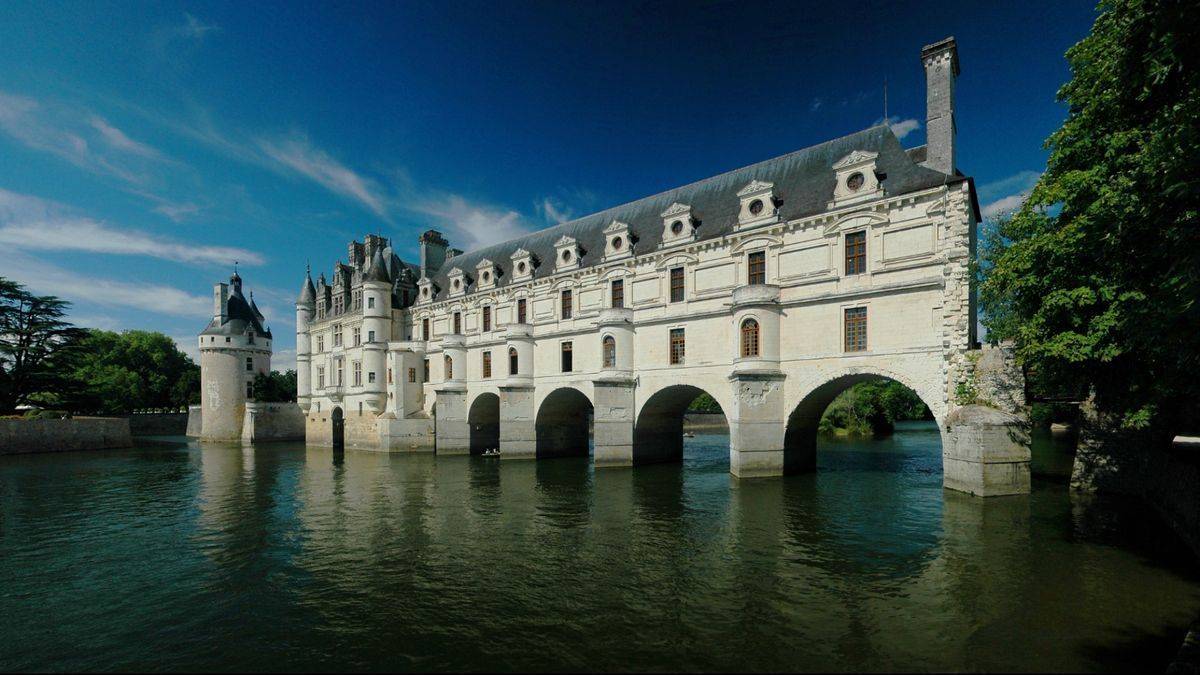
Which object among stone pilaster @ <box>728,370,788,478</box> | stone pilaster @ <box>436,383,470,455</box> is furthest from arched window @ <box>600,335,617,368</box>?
stone pilaster @ <box>436,383,470,455</box>

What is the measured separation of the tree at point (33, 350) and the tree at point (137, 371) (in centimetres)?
1350

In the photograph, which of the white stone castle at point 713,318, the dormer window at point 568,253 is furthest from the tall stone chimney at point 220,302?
the dormer window at point 568,253

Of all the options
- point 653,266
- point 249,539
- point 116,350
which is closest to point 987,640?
point 249,539

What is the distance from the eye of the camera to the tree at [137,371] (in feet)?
215

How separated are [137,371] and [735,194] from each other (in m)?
86.3

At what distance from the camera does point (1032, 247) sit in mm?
14266

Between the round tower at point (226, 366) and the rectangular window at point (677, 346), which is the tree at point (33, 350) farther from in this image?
the rectangular window at point (677, 346)

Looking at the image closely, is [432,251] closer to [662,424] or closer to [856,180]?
[662,424]

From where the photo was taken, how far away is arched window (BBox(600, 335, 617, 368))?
2853 cm

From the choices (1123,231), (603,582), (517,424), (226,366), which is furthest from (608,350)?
(226,366)

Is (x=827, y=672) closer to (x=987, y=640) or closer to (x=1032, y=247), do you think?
(x=987, y=640)

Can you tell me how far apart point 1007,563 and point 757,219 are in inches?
661

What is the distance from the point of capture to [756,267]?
2438 centimetres

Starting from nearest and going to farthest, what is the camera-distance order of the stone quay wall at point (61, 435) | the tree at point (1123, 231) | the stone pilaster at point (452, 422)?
the tree at point (1123, 231) → the stone pilaster at point (452, 422) → the stone quay wall at point (61, 435)
